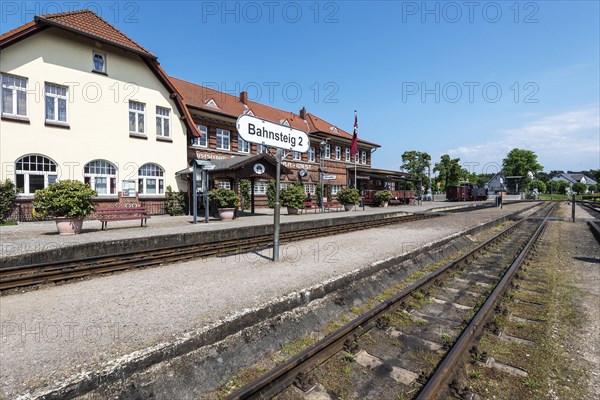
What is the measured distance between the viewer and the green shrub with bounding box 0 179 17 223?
551 inches

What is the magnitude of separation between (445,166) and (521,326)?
74661 mm

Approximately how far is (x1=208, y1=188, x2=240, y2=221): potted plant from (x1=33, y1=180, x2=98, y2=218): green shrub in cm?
689

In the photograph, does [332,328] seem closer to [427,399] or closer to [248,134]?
[427,399]

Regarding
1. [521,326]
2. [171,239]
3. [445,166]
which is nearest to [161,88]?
[171,239]

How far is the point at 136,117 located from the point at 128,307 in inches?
725

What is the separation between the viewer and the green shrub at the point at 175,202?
2008 cm

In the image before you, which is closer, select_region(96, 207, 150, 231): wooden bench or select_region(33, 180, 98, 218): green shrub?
select_region(33, 180, 98, 218): green shrub

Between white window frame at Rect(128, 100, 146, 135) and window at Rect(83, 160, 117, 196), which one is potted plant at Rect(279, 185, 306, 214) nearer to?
white window frame at Rect(128, 100, 146, 135)

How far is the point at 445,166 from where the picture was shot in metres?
71.6

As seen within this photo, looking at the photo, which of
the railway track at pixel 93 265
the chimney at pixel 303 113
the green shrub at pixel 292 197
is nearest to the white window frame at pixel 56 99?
the railway track at pixel 93 265

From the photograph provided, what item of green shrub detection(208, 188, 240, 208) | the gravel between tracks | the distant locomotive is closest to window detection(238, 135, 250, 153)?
green shrub detection(208, 188, 240, 208)

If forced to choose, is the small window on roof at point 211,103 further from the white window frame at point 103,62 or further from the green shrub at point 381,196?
the green shrub at point 381,196

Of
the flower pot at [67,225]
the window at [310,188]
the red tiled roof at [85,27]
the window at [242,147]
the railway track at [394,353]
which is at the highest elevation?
the red tiled roof at [85,27]

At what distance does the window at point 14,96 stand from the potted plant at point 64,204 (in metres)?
7.42
